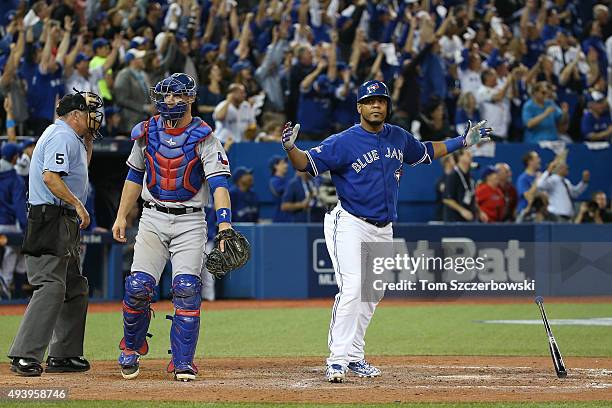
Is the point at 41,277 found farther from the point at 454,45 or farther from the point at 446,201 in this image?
the point at 454,45

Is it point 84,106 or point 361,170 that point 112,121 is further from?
point 361,170

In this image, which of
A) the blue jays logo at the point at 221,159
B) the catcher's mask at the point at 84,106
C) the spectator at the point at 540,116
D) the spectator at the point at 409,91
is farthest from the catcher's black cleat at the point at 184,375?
the spectator at the point at 540,116

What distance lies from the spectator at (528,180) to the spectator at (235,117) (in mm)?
4490

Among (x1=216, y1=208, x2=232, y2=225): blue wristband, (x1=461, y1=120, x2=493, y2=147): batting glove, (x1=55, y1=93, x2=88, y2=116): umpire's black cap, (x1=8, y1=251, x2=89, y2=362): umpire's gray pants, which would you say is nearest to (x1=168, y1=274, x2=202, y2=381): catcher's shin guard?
(x1=216, y1=208, x2=232, y2=225): blue wristband

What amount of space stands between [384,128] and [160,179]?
176 cm

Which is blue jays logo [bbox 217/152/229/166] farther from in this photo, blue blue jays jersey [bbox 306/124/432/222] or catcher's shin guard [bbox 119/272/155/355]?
catcher's shin guard [bbox 119/272/155/355]

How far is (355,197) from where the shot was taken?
811 cm

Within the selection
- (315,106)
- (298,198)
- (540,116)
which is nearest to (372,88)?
(298,198)

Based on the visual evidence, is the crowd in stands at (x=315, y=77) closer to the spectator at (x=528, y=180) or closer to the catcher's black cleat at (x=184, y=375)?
the spectator at (x=528, y=180)

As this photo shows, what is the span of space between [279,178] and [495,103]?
4453 mm

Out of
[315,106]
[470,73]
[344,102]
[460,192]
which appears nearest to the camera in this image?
[460,192]

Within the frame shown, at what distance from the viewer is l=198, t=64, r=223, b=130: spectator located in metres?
17.7

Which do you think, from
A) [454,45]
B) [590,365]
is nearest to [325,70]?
[454,45]

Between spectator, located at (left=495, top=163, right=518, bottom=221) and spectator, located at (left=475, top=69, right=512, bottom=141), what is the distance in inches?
63.6
